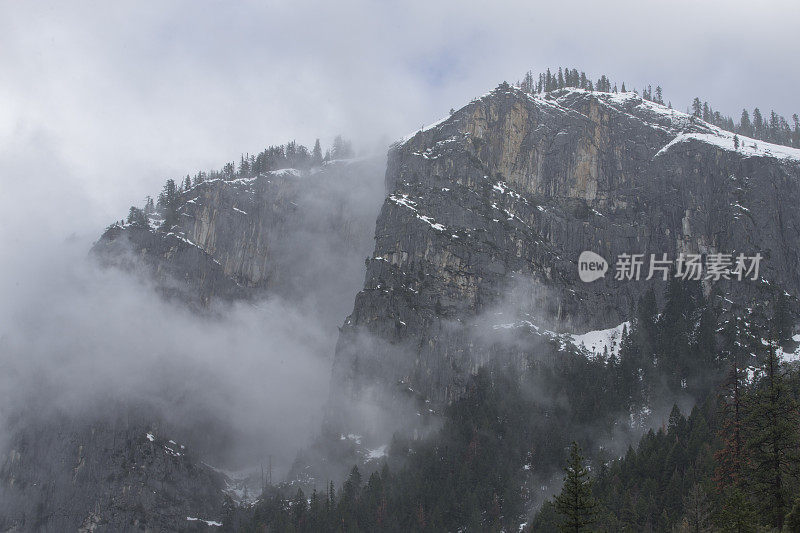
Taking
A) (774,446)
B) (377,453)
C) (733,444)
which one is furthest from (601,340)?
(774,446)

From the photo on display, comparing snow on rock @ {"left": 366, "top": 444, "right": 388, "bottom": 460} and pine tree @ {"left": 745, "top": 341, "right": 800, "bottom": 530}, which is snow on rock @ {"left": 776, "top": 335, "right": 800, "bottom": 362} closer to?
snow on rock @ {"left": 366, "top": 444, "right": 388, "bottom": 460}

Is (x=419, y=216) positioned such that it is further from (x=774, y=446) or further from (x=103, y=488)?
(x=774, y=446)

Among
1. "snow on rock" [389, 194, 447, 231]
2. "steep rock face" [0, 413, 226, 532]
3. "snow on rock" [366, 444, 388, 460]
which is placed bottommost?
"steep rock face" [0, 413, 226, 532]

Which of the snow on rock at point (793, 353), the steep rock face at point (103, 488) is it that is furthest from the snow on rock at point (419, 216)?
the steep rock face at point (103, 488)

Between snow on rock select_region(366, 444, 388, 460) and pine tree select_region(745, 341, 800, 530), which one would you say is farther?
snow on rock select_region(366, 444, 388, 460)

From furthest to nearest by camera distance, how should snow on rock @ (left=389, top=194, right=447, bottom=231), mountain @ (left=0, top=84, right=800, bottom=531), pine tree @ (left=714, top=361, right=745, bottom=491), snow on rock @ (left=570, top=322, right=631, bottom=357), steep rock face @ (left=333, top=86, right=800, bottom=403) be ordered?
snow on rock @ (left=389, top=194, right=447, bottom=231), steep rock face @ (left=333, top=86, right=800, bottom=403), snow on rock @ (left=570, top=322, right=631, bottom=357), mountain @ (left=0, top=84, right=800, bottom=531), pine tree @ (left=714, top=361, right=745, bottom=491)

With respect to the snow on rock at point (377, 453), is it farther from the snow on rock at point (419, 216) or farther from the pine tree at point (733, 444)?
the pine tree at point (733, 444)

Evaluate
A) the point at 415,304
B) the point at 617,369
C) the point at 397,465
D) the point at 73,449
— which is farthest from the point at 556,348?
the point at 73,449

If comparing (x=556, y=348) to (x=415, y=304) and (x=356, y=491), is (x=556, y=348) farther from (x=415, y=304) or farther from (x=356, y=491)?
(x=356, y=491)

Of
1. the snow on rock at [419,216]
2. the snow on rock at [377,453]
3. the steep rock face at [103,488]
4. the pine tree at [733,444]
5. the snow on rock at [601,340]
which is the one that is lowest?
the steep rock face at [103,488]

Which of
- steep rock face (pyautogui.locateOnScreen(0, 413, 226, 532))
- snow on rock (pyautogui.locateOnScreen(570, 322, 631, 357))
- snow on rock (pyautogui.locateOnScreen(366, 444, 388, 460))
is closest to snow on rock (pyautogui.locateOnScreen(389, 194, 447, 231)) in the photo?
snow on rock (pyautogui.locateOnScreen(570, 322, 631, 357))

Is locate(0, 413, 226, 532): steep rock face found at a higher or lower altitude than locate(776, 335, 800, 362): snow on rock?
lower

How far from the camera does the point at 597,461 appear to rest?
150 m

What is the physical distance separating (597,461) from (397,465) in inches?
1476
